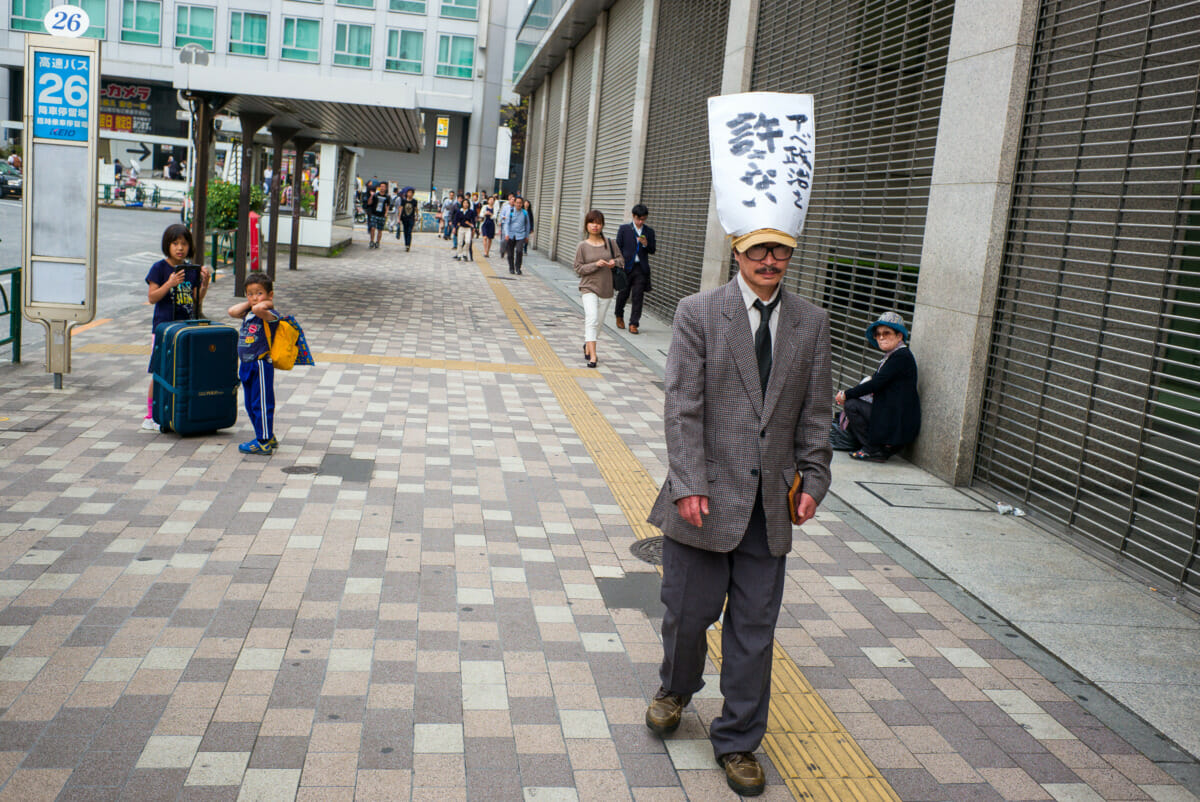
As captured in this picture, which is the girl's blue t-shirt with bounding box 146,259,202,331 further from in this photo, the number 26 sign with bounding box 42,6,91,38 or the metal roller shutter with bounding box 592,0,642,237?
the metal roller shutter with bounding box 592,0,642,237

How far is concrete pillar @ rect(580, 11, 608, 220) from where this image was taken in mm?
24703

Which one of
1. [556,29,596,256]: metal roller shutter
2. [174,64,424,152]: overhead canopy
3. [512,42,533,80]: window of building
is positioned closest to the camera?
[174,64,424,152]: overhead canopy

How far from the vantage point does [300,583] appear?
15.9 feet

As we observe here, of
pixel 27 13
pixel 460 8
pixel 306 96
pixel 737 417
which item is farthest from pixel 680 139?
pixel 27 13

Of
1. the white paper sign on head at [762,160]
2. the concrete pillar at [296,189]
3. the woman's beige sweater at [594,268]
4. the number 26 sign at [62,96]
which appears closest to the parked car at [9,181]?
the concrete pillar at [296,189]

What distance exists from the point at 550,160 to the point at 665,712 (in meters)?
31.9

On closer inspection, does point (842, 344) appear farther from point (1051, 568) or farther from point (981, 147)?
point (1051, 568)

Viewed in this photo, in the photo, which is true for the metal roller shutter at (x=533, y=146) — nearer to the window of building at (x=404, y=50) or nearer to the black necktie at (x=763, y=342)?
the window of building at (x=404, y=50)

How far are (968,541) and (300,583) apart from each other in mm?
3875

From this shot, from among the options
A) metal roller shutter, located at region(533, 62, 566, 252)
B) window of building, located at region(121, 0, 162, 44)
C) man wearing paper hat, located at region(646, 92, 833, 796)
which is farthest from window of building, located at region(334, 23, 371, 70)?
man wearing paper hat, located at region(646, 92, 833, 796)

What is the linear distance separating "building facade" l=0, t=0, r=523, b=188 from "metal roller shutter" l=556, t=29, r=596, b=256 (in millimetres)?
23105

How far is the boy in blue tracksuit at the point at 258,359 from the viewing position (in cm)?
692

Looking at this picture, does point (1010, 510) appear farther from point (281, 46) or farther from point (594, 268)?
point (281, 46)

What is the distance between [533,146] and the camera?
4031 centimetres
